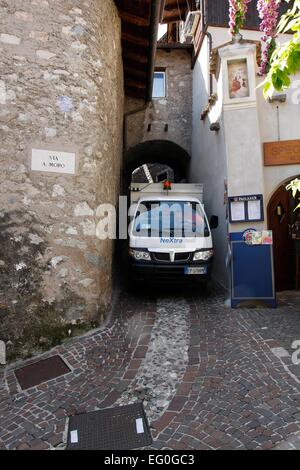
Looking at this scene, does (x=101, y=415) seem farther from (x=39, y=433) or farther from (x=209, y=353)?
(x=209, y=353)

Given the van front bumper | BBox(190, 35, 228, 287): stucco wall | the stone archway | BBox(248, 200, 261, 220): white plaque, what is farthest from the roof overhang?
the van front bumper

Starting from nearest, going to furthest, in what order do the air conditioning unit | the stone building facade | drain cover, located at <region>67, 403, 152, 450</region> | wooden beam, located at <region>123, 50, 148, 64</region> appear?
drain cover, located at <region>67, 403, 152, 450</region> → wooden beam, located at <region>123, 50, 148, 64</region> → the air conditioning unit → the stone building facade

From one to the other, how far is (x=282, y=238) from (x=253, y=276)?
253cm

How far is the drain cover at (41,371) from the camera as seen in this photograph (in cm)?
398

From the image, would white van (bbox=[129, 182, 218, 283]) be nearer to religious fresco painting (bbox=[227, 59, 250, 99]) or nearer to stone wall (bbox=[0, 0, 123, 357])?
stone wall (bbox=[0, 0, 123, 357])

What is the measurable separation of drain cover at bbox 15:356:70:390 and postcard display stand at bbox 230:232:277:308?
3.13 metres

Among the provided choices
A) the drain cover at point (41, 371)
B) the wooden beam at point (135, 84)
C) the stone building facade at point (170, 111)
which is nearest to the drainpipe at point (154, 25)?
the wooden beam at point (135, 84)

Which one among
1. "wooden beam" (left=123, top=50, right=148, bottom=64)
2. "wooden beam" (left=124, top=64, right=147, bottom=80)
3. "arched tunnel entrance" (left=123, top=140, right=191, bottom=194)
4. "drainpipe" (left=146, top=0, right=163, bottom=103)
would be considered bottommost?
"arched tunnel entrance" (left=123, top=140, right=191, bottom=194)

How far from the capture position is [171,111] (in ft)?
39.7

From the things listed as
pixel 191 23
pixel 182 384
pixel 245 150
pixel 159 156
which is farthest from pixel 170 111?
pixel 182 384

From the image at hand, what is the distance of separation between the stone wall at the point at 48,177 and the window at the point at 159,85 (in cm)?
702

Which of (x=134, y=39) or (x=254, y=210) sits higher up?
(x=134, y=39)

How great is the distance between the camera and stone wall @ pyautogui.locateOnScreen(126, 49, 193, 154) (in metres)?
12.0

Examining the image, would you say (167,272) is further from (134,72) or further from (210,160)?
(134,72)
